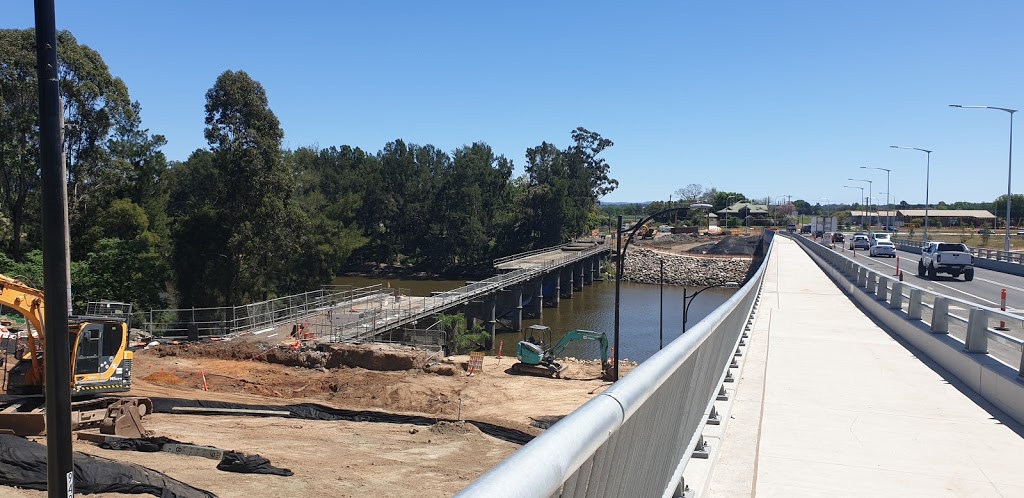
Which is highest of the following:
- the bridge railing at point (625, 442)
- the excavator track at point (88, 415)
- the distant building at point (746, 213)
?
the distant building at point (746, 213)

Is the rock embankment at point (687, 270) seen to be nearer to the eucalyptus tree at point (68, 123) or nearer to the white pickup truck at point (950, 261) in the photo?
the white pickup truck at point (950, 261)

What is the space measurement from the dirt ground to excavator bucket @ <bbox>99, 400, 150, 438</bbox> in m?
0.67

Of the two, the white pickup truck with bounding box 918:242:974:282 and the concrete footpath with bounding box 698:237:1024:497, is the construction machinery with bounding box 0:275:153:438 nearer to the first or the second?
the concrete footpath with bounding box 698:237:1024:497

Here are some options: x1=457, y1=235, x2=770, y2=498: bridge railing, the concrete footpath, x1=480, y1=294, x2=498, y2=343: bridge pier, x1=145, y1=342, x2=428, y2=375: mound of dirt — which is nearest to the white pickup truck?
x1=145, y1=342, x2=428, y2=375: mound of dirt

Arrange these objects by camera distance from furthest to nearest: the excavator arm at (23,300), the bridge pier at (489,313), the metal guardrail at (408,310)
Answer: the bridge pier at (489,313) → the metal guardrail at (408,310) → the excavator arm at (23,300)

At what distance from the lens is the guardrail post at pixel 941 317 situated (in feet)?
40.7

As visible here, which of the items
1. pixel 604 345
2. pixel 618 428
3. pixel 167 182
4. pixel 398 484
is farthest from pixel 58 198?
pixel 167 182

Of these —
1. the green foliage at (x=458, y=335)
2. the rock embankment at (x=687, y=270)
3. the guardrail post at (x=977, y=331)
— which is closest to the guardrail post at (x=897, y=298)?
the guardrail post at (x=977, y=331)

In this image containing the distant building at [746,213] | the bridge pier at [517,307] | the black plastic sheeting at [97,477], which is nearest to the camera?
the black plastic sheeting at [97,477]

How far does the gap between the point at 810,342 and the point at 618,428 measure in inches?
498

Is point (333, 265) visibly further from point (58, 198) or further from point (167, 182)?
point (58, 198)

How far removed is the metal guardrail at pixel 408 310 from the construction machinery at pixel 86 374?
14367mm

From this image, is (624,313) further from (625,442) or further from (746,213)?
(746,213)

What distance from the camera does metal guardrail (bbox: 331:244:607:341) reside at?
3601cm
